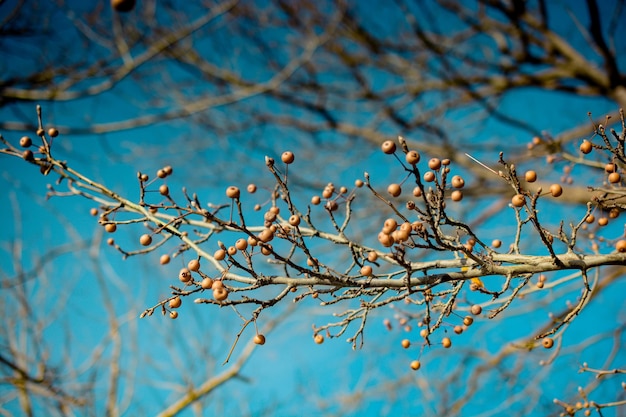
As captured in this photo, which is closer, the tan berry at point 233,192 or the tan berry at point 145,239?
the tan berry at point 233,192

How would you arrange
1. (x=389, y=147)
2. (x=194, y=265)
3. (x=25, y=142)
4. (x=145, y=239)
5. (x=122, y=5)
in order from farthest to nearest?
(x=145, y=239), (x=25, y=142), (x=194, y=265), (x=389, y=147), (x=122, y=5)

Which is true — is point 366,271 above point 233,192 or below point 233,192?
below

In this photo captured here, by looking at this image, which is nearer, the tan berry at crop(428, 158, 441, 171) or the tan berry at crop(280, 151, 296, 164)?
the tan berry at crop(428, 158, 441, 171)

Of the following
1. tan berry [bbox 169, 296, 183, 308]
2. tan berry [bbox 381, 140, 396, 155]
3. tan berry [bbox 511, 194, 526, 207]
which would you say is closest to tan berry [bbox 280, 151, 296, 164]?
tan berry [bbox 381, 140, 396, 155]

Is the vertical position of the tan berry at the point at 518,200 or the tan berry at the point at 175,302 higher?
the tan berry at the point at 518,200

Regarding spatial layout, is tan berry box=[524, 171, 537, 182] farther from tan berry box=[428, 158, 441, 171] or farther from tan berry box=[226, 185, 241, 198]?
tan berry box=[226, 185, 241, 198]

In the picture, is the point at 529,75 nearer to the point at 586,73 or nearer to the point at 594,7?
the point at 586,73

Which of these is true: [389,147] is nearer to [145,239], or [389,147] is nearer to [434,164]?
[434,164]

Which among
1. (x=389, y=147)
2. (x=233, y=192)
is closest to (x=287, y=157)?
(x=233, y=192)

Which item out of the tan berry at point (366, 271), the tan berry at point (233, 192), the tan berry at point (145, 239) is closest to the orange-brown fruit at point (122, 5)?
the tan berry at point (233, 192)

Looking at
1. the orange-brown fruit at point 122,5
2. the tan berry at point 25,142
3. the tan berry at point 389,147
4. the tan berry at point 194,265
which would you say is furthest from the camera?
the tan berry at point 25,142

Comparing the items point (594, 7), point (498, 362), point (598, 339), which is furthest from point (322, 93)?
point (598, 339)

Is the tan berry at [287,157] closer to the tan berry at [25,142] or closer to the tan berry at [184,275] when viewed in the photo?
the tan berry at [184,275]

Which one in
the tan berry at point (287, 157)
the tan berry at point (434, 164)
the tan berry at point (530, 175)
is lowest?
the tan berry at point (434, 164)
